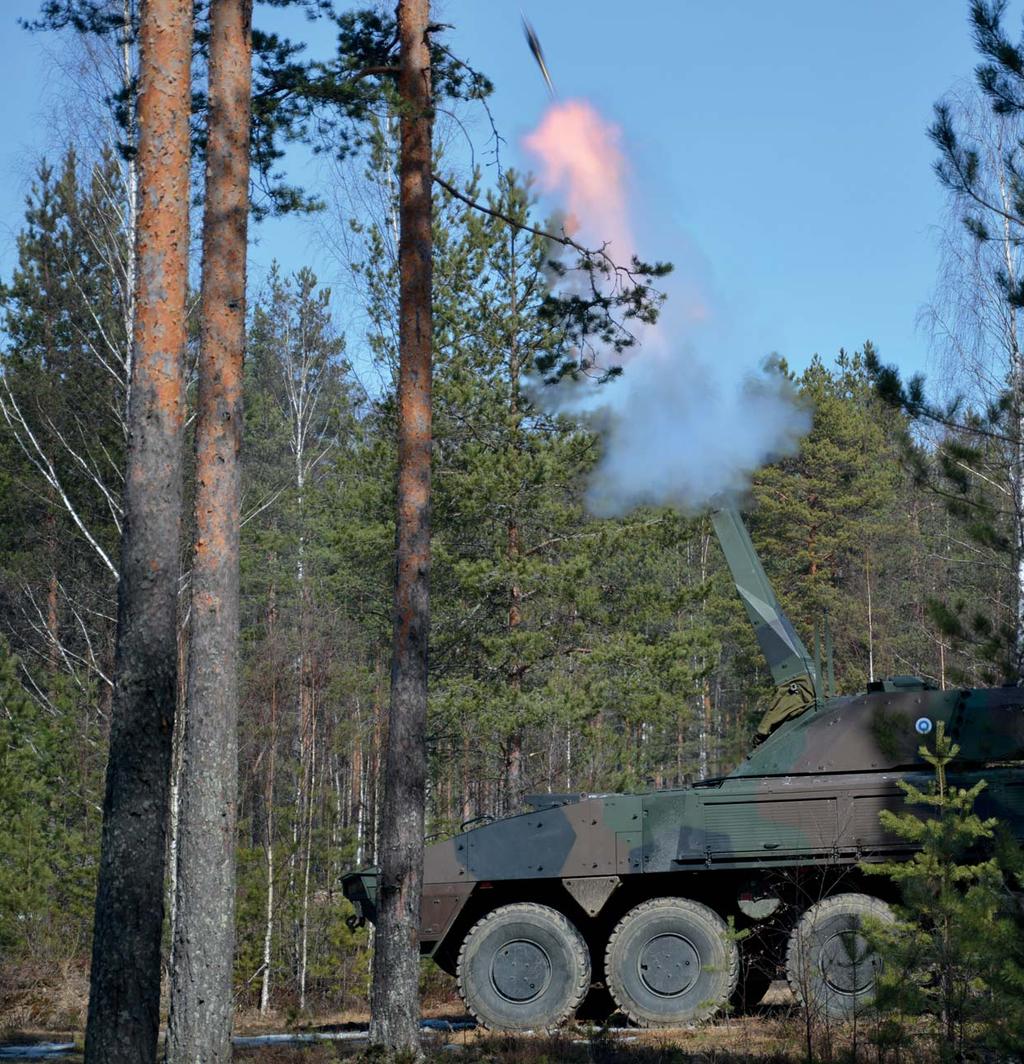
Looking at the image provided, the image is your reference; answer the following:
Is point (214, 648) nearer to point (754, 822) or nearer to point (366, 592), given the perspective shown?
point (754, 822)

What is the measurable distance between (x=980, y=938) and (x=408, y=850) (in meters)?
4.21

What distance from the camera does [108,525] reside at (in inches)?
874

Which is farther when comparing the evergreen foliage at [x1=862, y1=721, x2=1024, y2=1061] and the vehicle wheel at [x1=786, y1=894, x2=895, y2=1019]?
the vehicle wheel at [x1=786, y1=894, x2=895, y2=1019]

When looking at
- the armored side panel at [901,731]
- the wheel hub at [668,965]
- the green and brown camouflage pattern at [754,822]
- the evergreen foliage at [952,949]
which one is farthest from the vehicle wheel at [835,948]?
the evergreen foliage at [952,949]

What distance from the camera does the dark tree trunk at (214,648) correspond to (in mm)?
8430

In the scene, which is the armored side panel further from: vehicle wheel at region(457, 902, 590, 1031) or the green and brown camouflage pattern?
vehicle wheel at region(457, 902, 590, 1031)

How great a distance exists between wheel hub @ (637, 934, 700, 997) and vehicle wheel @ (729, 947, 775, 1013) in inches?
18.5

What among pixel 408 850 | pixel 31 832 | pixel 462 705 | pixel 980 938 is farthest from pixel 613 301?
pixel 31 832

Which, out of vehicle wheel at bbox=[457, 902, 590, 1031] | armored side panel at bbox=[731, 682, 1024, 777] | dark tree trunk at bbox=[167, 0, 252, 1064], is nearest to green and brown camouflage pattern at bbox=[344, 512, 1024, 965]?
armored side panel at bbox=[731, 682, 1024, 777]

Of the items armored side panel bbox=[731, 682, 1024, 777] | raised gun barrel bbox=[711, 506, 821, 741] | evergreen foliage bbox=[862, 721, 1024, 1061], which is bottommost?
evergreen foliage bbox=[862, 721, 1024, 1061]

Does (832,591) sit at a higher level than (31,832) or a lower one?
higher

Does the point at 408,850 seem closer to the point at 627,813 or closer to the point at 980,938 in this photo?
the point at 627,813

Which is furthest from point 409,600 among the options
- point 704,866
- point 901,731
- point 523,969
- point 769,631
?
point 901,731

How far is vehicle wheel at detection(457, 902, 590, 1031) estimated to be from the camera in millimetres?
12391
